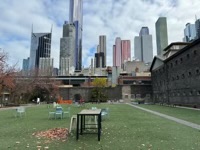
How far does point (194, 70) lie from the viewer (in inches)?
1150

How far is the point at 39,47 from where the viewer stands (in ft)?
546

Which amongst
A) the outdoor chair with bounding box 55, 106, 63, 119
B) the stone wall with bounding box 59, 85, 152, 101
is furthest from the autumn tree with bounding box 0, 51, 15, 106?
the stone wall with bounding box 59, 85, 152, 101

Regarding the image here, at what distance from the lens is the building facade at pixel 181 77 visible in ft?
94.3

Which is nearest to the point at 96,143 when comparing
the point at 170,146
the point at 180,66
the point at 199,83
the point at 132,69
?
the point at 170,146

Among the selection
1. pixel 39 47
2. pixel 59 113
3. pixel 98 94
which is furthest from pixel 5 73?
pixel 39 47

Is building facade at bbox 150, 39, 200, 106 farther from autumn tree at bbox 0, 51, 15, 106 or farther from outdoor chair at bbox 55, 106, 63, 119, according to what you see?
autumn tree at bbox 0, 51, 15, 106

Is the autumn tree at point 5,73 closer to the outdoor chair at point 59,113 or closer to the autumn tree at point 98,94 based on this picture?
the outdoor chair at point 59,113

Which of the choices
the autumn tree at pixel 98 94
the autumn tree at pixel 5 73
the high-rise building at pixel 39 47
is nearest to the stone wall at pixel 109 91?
the autumn tree at pixel 98 94

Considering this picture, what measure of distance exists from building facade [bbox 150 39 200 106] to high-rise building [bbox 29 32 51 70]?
12770cm

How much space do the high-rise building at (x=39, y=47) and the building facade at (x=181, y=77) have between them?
12770 centimetres

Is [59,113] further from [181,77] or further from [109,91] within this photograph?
[109,91]

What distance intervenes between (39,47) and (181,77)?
481ft

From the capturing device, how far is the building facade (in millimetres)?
28750

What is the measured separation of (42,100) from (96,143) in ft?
172
